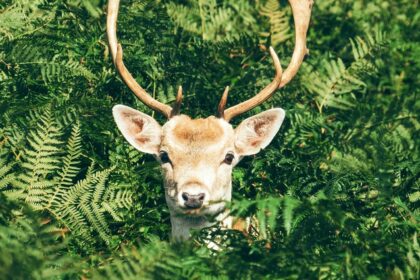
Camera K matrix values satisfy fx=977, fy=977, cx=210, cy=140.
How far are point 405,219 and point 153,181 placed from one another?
2.35 m

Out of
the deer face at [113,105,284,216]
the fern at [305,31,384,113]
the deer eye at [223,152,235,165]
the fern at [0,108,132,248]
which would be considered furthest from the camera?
the fern at [305,31,384,113]

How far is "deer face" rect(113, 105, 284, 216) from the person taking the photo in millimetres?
6766

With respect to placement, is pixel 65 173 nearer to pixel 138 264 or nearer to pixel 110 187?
pixel 110 187

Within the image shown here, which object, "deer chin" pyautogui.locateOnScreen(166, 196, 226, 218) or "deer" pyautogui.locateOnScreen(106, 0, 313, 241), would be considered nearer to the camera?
"deer chin" pyautogui.locateOnScreen(166, 196, 226, 218)

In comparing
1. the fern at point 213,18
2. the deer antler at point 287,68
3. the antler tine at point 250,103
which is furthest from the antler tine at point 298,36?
the fern at point 213,18

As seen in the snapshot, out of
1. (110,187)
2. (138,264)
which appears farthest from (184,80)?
(138,264)

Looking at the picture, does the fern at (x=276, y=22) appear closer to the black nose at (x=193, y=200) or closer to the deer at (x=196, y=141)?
the deer at (x=196, y=141)

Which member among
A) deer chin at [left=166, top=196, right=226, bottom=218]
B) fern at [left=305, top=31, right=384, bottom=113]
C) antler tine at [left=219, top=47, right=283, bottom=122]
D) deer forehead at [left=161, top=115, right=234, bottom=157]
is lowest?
deer chin at [left=166, top=196, right=226, bottom=218]

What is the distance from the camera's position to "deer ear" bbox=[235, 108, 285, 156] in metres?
7.47

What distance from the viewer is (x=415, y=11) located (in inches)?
419

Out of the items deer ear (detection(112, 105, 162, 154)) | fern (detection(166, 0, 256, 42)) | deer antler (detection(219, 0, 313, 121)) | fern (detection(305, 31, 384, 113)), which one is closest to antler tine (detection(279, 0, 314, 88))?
deer antler (detection(219, 0, 313, 121))

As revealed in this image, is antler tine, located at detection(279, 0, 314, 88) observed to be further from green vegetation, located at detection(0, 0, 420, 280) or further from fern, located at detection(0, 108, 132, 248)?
fern, located at detection(0, 108, 132, 248)

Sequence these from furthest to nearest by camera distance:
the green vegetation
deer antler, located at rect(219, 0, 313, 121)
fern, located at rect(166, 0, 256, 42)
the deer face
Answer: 1. fern, located at rect(166, 0, 256, 42)
2. deer antler, located at rect(219, 0, 313, 121)
3. the deer face
4. the green vegetation

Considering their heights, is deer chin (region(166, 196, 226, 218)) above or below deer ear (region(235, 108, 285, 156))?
below
